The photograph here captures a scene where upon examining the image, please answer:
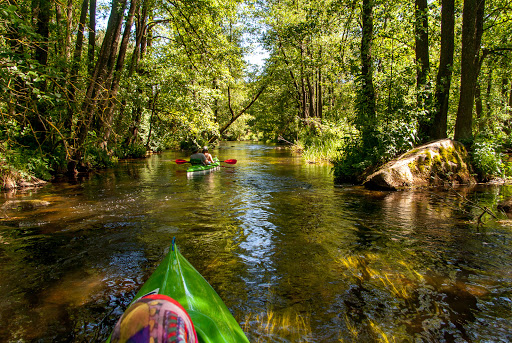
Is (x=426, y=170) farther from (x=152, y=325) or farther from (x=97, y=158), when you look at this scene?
(x=97, y=158)

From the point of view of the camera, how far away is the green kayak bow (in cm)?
180

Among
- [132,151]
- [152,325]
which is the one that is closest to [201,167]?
[132,151]

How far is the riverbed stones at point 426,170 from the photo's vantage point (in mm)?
8273

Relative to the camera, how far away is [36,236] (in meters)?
4.98

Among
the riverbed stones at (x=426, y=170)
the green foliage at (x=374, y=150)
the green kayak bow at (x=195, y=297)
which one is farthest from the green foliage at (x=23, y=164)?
the riverbed stones at (x=426, y=170)

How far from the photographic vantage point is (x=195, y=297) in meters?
1.99

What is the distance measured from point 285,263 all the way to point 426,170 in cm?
629

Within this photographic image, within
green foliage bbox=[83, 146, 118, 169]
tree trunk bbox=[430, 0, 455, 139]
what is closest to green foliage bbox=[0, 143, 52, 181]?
green foliage bbox=[83, 146, 118, 169]

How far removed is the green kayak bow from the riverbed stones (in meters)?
7.28

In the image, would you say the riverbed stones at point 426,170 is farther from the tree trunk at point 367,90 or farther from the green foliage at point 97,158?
the green foliage at point 97,158

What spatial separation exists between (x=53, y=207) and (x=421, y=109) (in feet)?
32.6

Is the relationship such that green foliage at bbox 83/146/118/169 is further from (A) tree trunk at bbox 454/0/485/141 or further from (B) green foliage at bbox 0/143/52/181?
(A) tree trunk at bbox 454/0/485/141

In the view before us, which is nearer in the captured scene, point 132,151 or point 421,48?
point 421,48

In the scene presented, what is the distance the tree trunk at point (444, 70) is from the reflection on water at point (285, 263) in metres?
2.70
